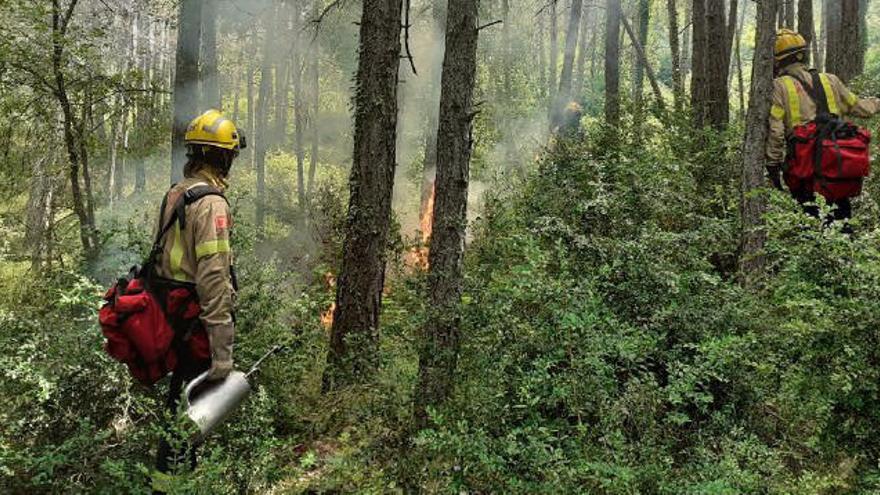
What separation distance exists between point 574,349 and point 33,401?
11.0ft

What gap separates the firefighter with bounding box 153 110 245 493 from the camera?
3.78m

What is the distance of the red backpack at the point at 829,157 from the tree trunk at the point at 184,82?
704cm

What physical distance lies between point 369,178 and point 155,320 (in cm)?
289

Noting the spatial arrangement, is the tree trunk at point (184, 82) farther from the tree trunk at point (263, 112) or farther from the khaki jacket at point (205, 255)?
the tree trunk at point (263, 112)

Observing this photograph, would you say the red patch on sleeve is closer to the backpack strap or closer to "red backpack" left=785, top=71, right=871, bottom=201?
the backpack strap

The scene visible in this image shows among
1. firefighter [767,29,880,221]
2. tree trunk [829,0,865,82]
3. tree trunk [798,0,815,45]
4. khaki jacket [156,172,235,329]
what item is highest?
tree trunk [798,0,815,45]

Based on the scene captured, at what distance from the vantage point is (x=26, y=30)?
889 centimetres

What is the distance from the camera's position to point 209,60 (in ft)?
36.1

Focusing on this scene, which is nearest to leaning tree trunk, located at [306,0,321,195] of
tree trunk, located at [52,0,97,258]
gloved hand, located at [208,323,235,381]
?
tree trunk, located at [52,0,97,258]

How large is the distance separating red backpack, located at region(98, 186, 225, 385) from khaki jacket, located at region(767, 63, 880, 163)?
4312 millimetres

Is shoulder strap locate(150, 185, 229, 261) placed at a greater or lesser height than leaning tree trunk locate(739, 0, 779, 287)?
lesser

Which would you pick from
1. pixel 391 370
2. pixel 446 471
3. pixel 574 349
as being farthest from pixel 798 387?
pixel 391 370

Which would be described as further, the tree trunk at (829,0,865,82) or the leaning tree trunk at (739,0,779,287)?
the tree trunk at (829,0,865,82)

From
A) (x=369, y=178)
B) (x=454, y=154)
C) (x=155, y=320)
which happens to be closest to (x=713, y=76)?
(x=369, y=178)
